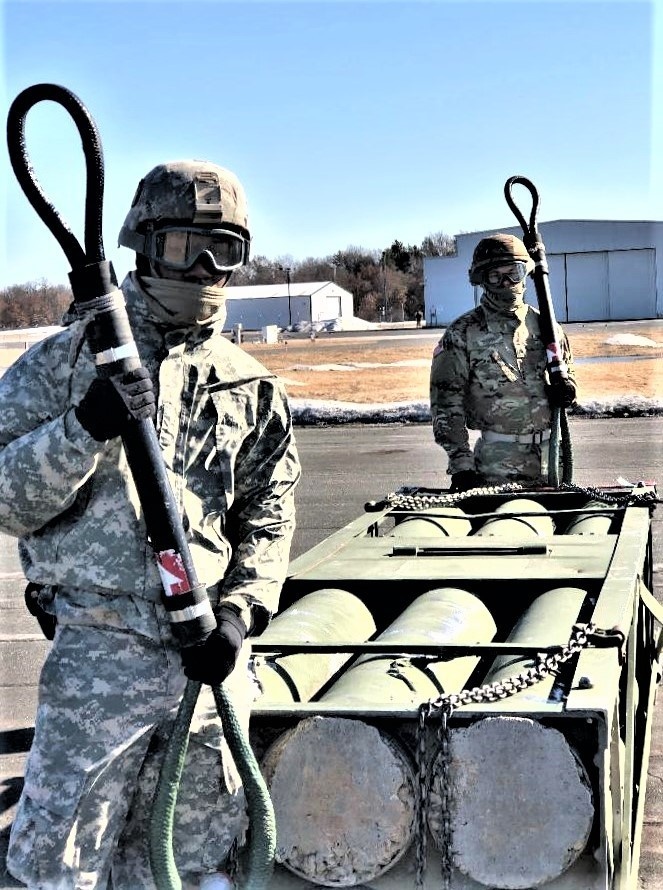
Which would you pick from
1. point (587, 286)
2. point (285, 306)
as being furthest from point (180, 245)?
point (285, 306)

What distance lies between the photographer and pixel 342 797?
325 centimetres

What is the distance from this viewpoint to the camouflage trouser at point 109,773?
9.14 ft

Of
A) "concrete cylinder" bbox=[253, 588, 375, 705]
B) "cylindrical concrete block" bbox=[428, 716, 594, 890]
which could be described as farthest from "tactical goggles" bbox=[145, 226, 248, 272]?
"cylindrical concrete block" bbox=[428, 716, 594, 890]

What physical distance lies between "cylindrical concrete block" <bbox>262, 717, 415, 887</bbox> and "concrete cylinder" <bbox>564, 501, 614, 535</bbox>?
2.76 m

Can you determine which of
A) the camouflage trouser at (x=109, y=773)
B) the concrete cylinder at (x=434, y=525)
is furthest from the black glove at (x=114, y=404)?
the concrete cylinder at (x=434, y=525)

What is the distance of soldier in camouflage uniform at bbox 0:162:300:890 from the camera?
278cm

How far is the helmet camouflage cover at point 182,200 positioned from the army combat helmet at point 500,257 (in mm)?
3978

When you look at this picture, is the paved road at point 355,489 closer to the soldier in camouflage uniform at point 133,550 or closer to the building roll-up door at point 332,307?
the soldier in camouflage uniform at point 133,550

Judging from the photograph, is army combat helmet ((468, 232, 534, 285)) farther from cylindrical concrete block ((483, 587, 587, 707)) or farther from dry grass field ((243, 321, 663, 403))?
dry grass field ((243, 321, 663, 403))

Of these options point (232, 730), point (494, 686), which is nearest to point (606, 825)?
point (494, 686)

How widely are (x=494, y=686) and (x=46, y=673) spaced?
116 centimetres

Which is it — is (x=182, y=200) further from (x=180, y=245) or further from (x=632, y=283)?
(x=632, y=283)

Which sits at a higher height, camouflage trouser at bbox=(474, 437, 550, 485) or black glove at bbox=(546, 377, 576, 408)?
black glove at bbox=(546, 377, 576, 408)

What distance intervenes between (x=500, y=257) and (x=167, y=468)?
4.23 metres
